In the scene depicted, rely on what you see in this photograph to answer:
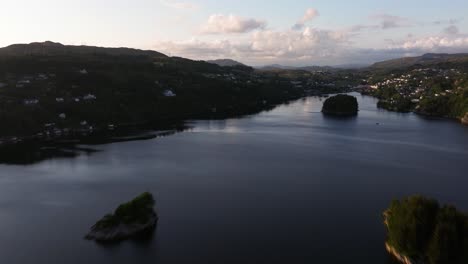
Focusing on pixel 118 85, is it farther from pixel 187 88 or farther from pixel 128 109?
pixel 187 88

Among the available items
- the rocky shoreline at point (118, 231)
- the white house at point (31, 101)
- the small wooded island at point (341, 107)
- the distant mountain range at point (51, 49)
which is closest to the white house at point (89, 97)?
the white house at point (31, 101)

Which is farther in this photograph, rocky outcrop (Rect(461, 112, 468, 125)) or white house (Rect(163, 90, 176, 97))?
white house (Rect(163, 90, 176, 97))

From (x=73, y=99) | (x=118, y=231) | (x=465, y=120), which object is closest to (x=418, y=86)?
(x=465, y=120)

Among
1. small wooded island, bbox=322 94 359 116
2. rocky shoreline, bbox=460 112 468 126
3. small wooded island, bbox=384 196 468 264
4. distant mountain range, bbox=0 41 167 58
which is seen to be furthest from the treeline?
small wooded island, bbox=384 196 468 264

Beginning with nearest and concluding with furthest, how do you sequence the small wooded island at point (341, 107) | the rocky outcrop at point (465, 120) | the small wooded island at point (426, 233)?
the small wooded island at point (426, 233) → the rocky outcrop at point (465, 120) → the small wooded island at point (341, 107)

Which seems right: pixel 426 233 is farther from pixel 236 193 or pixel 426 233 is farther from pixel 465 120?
pixel 465 120

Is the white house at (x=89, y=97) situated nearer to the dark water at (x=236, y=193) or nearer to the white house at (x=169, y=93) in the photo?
the white house at (x=169, y=93)

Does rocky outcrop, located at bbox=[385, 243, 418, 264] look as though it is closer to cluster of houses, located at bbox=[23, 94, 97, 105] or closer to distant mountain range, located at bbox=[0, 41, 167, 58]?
cluster of houses, located at bbox=[23, 94, 97, 105]
